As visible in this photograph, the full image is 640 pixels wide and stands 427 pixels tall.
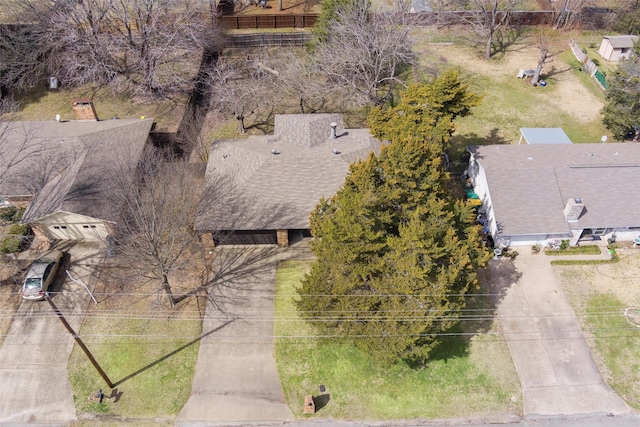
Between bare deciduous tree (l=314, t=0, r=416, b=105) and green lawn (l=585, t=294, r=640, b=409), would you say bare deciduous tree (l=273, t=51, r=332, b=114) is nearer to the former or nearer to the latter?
bare deciduous tree (l=314, t=0, r=416, b=105)

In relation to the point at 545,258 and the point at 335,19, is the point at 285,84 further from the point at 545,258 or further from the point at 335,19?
the point at 545,258

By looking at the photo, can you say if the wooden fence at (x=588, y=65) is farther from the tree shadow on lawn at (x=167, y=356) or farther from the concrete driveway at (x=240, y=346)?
the tree shadow on lawn at (x=167, y=356)

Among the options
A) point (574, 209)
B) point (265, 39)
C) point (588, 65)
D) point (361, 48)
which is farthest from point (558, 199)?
point (265, 39)

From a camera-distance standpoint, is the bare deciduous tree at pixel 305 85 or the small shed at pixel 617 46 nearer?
the bare deciduous tree at pixel 305 85

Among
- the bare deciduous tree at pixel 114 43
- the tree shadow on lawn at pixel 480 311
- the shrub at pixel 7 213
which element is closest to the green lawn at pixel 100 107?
the bare deciduous tree at pixel 114 43

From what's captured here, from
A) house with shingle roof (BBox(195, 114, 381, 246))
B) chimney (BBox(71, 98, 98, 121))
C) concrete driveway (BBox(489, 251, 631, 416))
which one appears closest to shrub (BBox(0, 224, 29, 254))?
chimney (BBox(71, 98, 98, 121))
